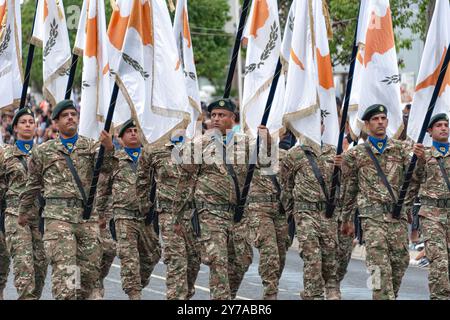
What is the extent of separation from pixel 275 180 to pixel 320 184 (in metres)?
1.01

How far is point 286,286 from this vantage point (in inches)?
758

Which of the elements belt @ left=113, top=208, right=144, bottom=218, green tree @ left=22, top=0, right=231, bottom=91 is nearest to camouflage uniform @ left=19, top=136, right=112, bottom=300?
belt @ left=113, top=208, right=144, bottom=218

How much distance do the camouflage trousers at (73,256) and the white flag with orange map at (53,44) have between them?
3.89m

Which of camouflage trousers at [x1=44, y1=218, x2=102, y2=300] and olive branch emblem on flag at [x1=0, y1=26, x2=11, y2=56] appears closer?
camouflage trousers at [x1=44, y1=218, x2=102, y2=300]

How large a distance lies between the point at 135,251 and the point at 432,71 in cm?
373

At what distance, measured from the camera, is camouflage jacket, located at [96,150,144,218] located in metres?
16.7

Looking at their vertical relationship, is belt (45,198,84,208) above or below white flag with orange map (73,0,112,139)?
below

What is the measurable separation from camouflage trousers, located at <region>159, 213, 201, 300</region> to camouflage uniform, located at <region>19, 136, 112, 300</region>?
1.12 meters

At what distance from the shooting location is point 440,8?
16.5 meters

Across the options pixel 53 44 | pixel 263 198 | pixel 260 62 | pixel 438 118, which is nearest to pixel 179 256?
pixel 263 198

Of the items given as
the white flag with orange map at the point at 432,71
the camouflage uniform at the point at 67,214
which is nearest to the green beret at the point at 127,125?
the camouflage uniform at the point at 67,214

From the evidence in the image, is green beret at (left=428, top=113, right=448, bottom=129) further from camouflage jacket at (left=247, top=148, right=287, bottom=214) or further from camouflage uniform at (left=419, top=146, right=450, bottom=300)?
camouflage jacket at (left=247, top=148, right=287, bottom=214)

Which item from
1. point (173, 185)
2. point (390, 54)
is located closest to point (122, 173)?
point (173, 185)

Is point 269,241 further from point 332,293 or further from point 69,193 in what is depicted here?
point 69,193
